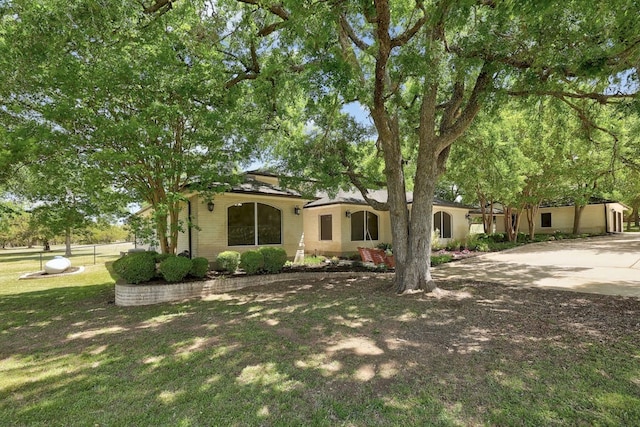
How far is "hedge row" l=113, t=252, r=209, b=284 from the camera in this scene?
26.8ft

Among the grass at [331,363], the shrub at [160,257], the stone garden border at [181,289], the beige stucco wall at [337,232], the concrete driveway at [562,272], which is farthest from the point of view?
the beige stucco wall at [337,232]

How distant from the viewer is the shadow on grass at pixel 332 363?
123 inches

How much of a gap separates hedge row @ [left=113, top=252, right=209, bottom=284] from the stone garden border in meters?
0.22

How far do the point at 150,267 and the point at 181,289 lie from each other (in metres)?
0.99

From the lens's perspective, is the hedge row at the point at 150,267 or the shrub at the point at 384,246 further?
the shrub at the point at 384,246

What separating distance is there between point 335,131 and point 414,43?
13.7 feet

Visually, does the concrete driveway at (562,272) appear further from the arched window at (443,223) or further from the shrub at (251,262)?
the arched window at (443,223)

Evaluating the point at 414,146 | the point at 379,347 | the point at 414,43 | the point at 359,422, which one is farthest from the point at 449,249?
the point at 359,422

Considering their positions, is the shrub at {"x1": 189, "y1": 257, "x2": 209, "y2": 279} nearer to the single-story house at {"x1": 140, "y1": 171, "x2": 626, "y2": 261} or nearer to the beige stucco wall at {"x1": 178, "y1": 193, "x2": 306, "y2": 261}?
the single-story house at {"x1": 140, "y1": 171, "x2": 626, "y2": 261}

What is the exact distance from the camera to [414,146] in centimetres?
1157

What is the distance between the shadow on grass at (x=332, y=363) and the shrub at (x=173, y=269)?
1201mm

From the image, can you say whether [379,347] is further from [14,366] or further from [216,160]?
→ [216,160]

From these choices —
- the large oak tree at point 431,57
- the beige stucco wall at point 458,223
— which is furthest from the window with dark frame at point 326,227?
the beige stucco wall at point 458,223

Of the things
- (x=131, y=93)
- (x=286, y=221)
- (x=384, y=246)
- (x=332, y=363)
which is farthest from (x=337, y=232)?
(x=332, y=363)
